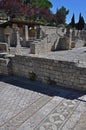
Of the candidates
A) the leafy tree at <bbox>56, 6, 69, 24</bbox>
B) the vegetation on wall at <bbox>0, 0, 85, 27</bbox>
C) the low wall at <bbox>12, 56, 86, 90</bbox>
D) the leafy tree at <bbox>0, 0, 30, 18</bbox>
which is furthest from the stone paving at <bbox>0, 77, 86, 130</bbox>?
the leafy tree at <bbox>56, 6, 69, 24</bbox>

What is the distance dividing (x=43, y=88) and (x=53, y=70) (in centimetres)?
85

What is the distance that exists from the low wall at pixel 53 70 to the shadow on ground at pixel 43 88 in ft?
0.78

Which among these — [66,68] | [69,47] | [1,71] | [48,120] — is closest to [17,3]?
[69,47]

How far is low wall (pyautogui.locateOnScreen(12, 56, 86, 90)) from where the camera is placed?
Answer: 20.0 feet

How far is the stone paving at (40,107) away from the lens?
4.22 meters

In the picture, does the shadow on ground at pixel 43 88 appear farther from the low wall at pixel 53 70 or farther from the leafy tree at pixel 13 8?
the leafy tree at pixel 13 8

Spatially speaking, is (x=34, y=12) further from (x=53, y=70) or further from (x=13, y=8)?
(x=53, y=70)

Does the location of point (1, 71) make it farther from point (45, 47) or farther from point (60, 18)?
point (60, 18)

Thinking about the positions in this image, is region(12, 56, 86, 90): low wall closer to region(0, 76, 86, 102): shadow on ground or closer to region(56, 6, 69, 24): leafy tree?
region(0, 76, 86, 102): shadow on ground

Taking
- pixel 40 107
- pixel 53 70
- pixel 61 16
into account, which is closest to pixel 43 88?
pixel 53 70

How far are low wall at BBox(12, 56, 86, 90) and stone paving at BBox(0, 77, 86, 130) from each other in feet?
1.01

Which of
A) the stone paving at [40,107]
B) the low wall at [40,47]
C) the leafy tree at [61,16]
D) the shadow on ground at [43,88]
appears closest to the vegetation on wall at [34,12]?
the leafy tree at [61,16]

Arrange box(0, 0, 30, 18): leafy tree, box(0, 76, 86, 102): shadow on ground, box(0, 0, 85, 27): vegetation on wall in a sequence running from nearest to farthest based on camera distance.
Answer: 1. box(0, 76, 86, 102): shadow on ground
2. box(0, 0, 30, 18): leafy tree
3. box(0, 0, 85, 27): vegetation on wall

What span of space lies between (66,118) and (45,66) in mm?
2900
